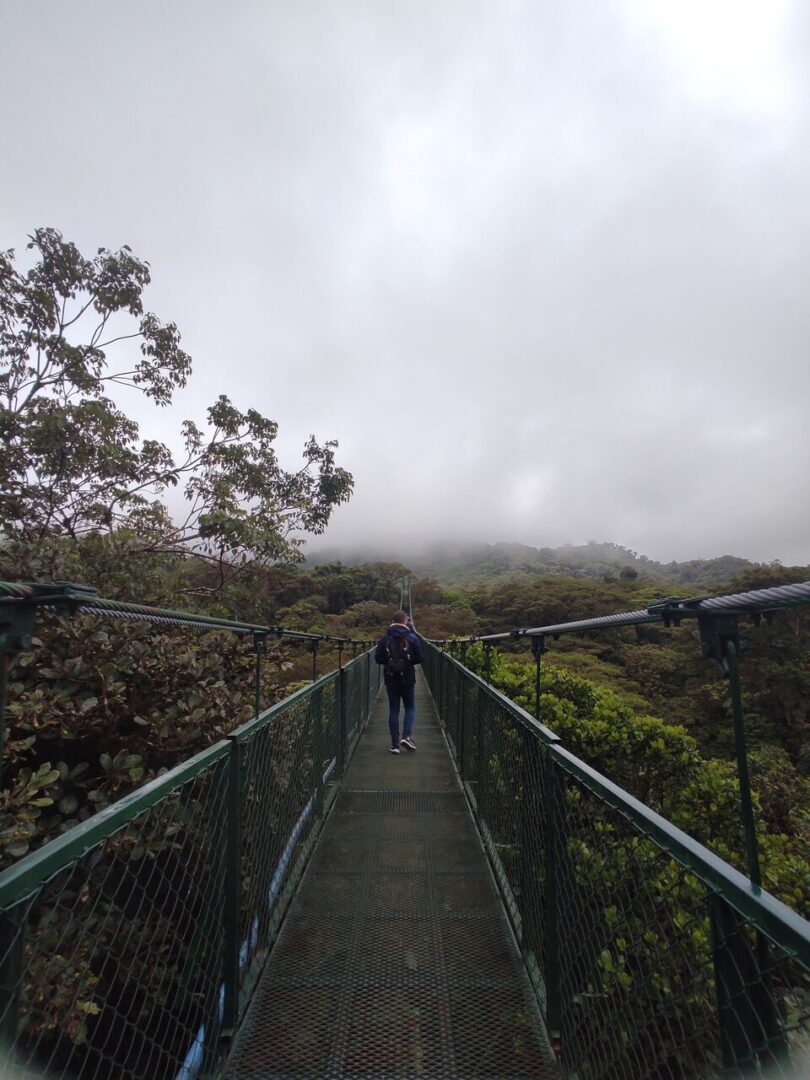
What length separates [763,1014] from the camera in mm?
867

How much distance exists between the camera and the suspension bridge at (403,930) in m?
0.91

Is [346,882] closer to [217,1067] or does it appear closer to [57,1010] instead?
[217,1067]

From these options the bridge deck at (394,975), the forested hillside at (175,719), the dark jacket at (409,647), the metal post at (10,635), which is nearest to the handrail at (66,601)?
the metal post at (10,635)

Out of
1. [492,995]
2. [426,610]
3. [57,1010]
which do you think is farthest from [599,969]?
[426,610]

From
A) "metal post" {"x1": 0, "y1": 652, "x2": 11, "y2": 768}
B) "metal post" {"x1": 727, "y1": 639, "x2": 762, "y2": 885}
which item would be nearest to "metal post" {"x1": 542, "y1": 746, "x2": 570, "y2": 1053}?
"metal post" {"x1": 727, "y1": 639, "x2": 762, "y2": 885}

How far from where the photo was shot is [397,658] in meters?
5.02

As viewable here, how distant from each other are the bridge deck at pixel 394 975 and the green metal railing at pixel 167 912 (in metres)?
0.11

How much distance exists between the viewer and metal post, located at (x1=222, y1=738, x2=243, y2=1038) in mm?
1653

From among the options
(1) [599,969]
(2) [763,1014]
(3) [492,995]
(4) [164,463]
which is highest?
(4) [164,463]

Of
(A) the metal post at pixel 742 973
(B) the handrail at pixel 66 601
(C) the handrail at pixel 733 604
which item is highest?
(B) the handrail at pixel 66 601

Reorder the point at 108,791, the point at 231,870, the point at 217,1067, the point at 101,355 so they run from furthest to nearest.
Result: the point at 101,355, the point at 108,791, the point at 231,870, the point at 217,1067

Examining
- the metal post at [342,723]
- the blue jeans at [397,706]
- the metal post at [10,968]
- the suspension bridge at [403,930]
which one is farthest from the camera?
the blue jeans at [397,706]

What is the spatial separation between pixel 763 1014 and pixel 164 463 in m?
7.17

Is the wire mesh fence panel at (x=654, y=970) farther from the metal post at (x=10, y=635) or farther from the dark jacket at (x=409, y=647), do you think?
the dark jacket at (x=409, y=647)
